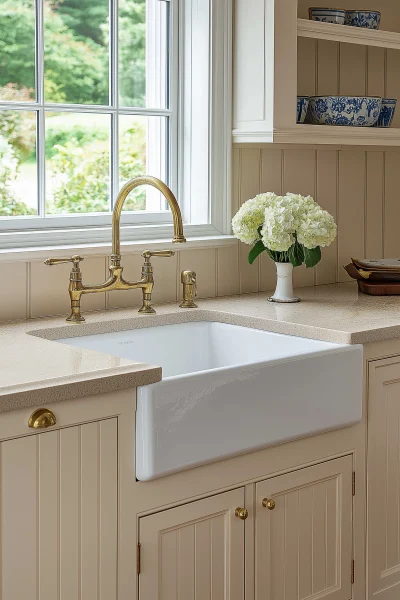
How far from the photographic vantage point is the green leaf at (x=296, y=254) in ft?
9.11

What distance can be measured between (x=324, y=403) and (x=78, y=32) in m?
1.31

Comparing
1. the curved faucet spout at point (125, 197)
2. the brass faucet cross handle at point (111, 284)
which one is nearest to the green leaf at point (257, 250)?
the brass faucet cross handle at point (111, 284)

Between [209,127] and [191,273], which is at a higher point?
[209,127]

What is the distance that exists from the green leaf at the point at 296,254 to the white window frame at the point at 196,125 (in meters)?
0.29

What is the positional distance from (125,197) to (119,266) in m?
0.19

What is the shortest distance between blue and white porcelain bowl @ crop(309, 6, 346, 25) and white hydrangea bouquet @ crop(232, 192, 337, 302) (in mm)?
606

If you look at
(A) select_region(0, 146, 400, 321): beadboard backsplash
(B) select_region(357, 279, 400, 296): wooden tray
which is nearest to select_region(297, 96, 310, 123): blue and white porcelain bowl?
(A) select_region(0, 146, 400, 321): beadboard backsplash

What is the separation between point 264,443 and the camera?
213 cm

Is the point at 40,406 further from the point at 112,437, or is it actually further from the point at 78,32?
the point at 78,32

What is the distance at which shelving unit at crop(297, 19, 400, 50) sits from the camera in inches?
111

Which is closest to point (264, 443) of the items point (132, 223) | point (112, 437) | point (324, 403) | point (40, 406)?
point (324, 403)

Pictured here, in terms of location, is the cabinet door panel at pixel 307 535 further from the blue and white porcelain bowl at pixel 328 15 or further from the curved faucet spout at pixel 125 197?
the blue and white porcelain bowl at pixel 328 15

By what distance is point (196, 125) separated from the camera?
2945 mm

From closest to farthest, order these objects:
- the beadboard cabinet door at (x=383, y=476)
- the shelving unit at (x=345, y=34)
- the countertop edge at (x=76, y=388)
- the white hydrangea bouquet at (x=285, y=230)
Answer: the countertop edge at (x=76, y=388)
the beadboard cabinet door at (x=383, y=476)
the white hydrangea bouquet at (x=285, y=230)
the shelving unit at (x=345, y=34)
